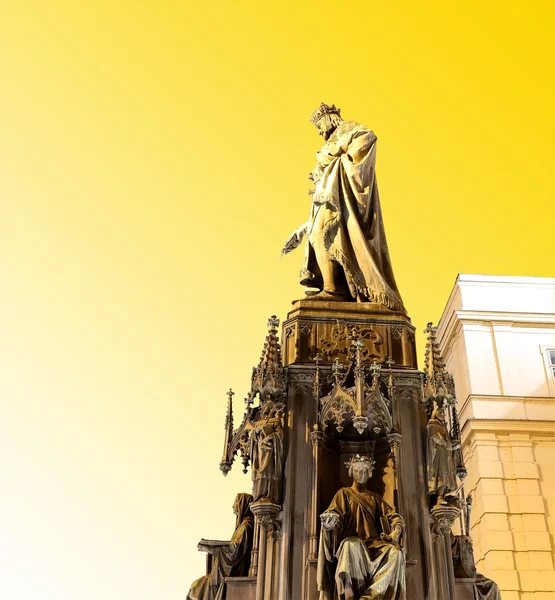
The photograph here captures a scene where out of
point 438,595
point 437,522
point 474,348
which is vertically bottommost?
point 438,595

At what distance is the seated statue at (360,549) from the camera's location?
7.69 meters

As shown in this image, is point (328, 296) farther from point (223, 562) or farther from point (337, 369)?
point (223, 562)

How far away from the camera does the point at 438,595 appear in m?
8.41

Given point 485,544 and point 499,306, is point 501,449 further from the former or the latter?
point 499,306

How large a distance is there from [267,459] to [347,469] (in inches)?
43.6

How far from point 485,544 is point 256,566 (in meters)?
16.3

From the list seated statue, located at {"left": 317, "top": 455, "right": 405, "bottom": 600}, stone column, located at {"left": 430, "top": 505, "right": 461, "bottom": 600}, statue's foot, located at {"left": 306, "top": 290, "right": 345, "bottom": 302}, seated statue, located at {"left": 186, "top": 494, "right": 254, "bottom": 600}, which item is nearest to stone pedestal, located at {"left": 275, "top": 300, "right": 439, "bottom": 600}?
stone column, located at {"left": 430, "top": 505, "right": 461, "bottom": 600}

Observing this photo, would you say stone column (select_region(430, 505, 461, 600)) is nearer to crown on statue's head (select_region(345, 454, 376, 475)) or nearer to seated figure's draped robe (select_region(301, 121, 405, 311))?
crown on statue's head (select_region(345, 454, 376, 475))

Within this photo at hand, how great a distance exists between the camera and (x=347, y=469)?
942 cm

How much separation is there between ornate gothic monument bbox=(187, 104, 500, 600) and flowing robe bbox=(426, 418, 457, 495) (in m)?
0.01

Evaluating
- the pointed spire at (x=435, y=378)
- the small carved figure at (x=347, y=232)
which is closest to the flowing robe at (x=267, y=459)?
the pointed spire at (x=435, y=378)

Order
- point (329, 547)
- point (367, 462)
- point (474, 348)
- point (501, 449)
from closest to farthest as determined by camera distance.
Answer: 1. point (329, 547)
2. point (367, 462)
3. point (501, 449)
4. point (474, 348)

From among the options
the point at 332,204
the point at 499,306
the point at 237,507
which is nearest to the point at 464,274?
the point at 499,306

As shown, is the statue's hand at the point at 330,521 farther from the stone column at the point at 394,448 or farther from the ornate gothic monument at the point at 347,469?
the stone column at the point at 394,448
